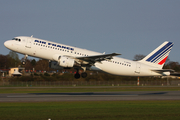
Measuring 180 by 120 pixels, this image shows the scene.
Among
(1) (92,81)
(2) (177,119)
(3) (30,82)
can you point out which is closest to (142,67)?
(2) (177,119)

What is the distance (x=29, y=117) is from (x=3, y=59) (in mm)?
160475

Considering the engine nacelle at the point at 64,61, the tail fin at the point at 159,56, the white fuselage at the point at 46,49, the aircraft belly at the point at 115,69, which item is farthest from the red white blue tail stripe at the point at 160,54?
the engine nacelle at the point at 64,61

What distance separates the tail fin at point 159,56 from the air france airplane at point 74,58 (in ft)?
7.00

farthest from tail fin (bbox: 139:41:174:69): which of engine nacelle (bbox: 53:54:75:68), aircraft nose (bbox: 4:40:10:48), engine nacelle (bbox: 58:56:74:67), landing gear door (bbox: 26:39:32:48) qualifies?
aircraft nose (bbox: 4:40:10:48)

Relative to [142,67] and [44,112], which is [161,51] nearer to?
[142,67]

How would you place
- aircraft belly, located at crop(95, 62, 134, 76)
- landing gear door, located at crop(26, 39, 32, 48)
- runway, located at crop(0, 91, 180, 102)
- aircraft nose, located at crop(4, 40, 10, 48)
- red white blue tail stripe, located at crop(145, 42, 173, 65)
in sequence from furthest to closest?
red white blue tail stripe, located at crop(145, 42, 173, 65), aircraft belly, located at crop(95, 62, 134, 76), aircraft nose, located at crop(4, 40, 10, 48), landing gear door, located at crop(26, 39, 32, 48), runway, located at crop(0, 91, 180, 102)

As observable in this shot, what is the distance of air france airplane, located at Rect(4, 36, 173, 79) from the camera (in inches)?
1446

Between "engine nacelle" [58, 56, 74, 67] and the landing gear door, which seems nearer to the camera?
"engine nacelle" [58, 56, 74, 67]

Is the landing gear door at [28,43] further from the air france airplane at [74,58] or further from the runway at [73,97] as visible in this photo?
the runway at [73,97]

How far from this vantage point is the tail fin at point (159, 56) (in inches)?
1809

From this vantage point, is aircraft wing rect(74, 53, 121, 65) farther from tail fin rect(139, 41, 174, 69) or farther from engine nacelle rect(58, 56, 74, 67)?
tail fin rect(139, 41, 174, 69)

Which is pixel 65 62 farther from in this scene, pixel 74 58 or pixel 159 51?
pixel 159 51

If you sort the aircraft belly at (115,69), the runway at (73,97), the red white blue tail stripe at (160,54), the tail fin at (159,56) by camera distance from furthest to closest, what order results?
1. the red white blue tail stripe at (160,54)
2. the tail fin at (159,56)
3. the aircraft belly at (115,69)
4. the runway at (73,97)

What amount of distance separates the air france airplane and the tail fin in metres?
2.13
